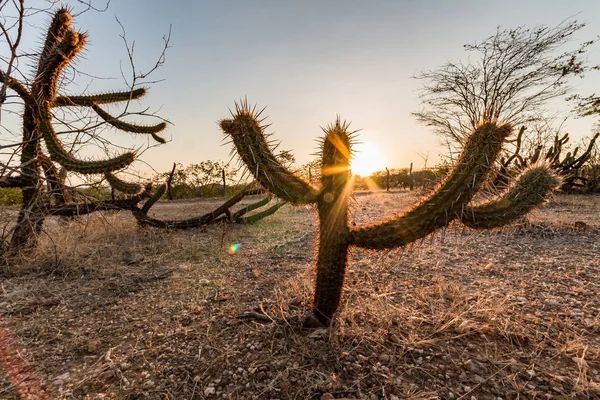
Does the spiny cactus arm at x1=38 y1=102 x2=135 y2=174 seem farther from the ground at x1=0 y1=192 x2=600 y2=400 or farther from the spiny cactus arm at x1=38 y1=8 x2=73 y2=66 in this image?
the ground at x1=0 y1=192 x2=600 y2=400

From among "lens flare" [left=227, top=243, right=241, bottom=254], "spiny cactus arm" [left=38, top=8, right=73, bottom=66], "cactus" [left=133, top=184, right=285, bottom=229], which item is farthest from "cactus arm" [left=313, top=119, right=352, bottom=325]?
"spiny cactus arm" [left=38, top=8, right=73, bottom=66]

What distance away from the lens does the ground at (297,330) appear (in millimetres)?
1469

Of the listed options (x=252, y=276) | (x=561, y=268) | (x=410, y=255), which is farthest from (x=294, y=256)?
(x=561, y=268)

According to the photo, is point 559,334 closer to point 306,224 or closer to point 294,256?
point 294,256

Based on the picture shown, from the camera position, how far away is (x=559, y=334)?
1.81 metres

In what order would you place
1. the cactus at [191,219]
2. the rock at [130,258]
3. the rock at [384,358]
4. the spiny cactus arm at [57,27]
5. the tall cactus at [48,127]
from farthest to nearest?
1. the cactus at [191,219]
2. the rock at [130,258]
3. the spiny cactus arm at [57,27]
4. the tall cactus at [48,127]
5. the rock at [384,358]

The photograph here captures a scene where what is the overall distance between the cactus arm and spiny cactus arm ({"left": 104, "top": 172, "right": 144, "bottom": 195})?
3.21m

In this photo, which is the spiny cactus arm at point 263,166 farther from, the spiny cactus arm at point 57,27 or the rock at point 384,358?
the spiny cactus arm at point 57,27

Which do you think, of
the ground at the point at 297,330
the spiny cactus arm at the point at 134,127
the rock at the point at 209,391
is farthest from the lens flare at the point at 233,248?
the rock at the point at 209,391

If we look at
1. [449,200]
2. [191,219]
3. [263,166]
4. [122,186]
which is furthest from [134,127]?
[449,200]

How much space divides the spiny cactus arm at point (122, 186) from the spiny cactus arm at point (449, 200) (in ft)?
11.3

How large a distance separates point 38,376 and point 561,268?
14.5 ft

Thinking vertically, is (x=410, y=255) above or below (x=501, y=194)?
below

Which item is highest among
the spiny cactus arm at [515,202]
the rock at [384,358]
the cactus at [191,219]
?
the spiny cactus arm at [515,202]
